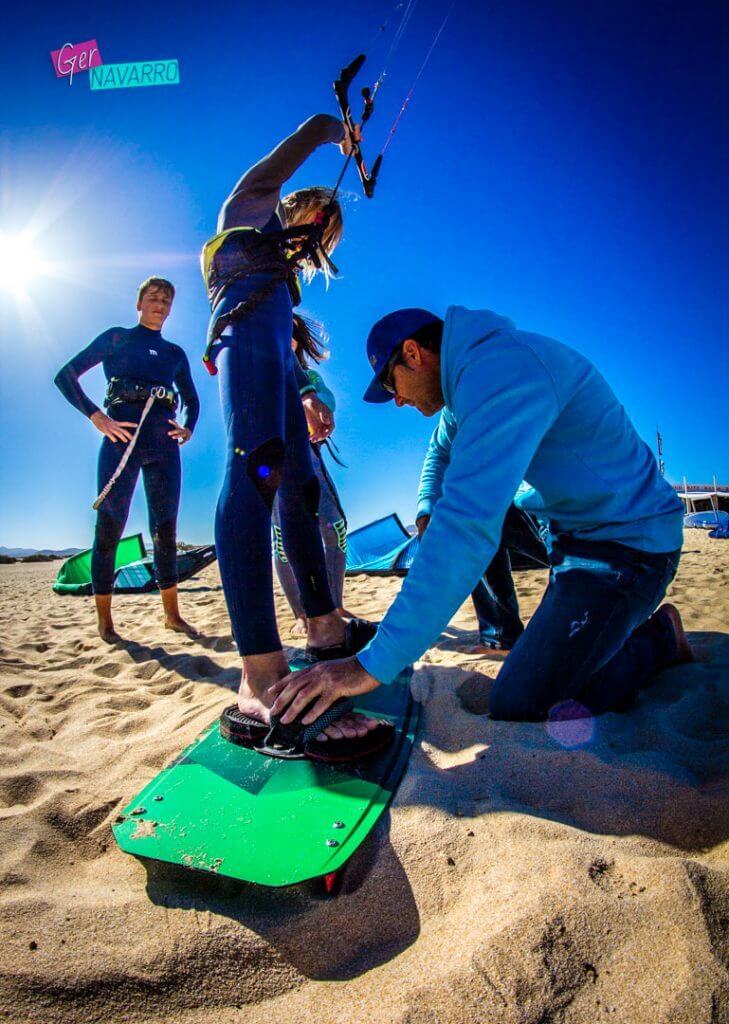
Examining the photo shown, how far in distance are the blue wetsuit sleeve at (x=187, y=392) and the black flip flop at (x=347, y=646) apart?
2693 millimetres

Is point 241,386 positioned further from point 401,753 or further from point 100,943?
point 100,943

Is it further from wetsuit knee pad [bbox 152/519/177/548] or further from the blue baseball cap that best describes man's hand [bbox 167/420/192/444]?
the blue baseball cap

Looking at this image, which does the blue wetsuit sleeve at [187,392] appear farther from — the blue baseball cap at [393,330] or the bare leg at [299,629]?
the blue baseball cap at [393,330]

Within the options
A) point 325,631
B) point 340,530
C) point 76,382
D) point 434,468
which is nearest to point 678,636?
point 434,468

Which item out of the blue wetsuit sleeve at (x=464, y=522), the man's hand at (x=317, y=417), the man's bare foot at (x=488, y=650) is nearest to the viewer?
the blue wetsuit sleeve at (x=464, y=522)

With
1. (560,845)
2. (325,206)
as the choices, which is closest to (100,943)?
(560,845)

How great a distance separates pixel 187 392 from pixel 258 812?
143 inches

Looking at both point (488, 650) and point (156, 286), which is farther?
point (156, 286)

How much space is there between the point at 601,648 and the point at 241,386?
61.7 inches

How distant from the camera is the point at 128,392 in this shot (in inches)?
149

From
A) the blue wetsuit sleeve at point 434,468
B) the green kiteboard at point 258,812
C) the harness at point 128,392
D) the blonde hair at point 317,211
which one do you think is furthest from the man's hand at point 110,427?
the green kiteboard at point 258,812

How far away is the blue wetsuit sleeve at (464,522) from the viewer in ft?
4.03

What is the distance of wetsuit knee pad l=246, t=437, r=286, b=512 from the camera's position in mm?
1696

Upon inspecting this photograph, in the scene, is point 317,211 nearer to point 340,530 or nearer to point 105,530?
point 340,530
